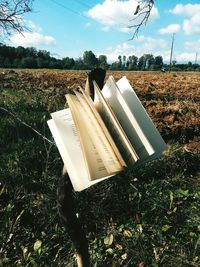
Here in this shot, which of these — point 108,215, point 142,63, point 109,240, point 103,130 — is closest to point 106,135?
point 103,130

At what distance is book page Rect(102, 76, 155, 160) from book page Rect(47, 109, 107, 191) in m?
0.15

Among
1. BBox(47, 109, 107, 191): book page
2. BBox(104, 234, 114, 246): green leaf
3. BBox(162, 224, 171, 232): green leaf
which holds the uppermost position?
BBox(47, 109, 107, 191): book page

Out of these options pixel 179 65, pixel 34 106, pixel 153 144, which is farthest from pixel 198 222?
pixel 179 65

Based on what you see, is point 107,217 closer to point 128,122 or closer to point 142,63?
point 128,122

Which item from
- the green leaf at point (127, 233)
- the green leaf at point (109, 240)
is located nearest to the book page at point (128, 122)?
the green leaf at point (109, 240)

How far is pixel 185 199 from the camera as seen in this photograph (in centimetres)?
402

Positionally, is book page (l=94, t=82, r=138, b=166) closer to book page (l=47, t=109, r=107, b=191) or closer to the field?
book page (l=47, t=109, r=107, b=191)

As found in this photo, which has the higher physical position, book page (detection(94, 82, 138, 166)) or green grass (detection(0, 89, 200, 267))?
book page (detection(94, 82, 138, 166))

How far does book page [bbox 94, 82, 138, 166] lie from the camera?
3.38ft

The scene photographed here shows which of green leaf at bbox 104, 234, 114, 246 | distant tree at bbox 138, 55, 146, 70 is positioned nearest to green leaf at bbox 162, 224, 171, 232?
green leaf at bbox 104, 234, 114, 246

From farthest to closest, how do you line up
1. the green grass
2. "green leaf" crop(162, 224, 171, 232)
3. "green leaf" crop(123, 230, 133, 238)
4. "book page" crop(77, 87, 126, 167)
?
"green leaf" crop(162, 224, 171, 232) < "green leaf" crop(123, 230, 133, 238) < the green grass < "book page" crop(77, 87, 126, 167)

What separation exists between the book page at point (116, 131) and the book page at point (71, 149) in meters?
0.13

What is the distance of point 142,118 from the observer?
3.75 feet

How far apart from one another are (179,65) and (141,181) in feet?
286
